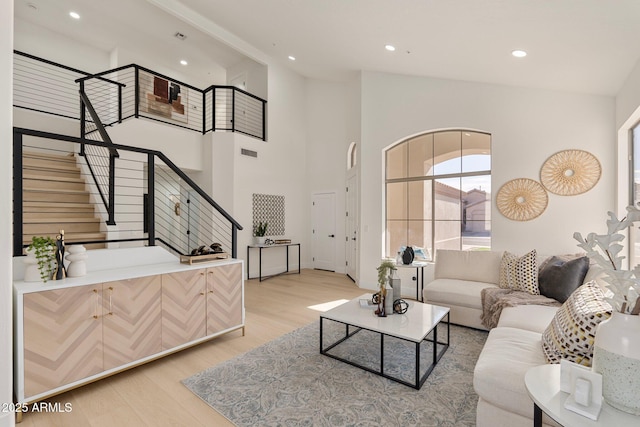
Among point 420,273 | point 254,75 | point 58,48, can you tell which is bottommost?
point 420,273

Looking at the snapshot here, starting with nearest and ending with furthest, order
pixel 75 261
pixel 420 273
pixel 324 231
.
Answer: pixel 75 261 → pixel 420 273 → pixel 324 231

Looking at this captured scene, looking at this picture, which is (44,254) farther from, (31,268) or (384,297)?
(384,297)

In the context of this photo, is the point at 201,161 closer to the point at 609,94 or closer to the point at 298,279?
the point at 298,279

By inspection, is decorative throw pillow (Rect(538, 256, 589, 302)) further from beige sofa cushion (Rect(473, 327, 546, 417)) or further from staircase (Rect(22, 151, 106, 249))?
staircase (Rect(22, 151, 106, 249))

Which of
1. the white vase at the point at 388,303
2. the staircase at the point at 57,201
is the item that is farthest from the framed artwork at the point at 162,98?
the white vase at the point at 388,303

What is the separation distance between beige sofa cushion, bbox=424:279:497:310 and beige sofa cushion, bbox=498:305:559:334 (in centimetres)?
50

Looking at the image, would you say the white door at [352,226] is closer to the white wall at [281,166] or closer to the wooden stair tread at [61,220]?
the white wall at [281,166]

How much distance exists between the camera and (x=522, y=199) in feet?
14.4

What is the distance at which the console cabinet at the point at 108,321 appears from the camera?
2.02 metres

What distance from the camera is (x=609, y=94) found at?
3.91 metres

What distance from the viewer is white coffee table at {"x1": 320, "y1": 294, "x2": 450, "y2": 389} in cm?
240

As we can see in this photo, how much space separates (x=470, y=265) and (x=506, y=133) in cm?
203

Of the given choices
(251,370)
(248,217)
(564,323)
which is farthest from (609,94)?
(248,217)

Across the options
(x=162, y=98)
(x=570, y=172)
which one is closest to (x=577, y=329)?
(x=570, y=172)
